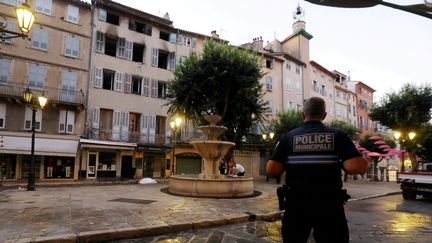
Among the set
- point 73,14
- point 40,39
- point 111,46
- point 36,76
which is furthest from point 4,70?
point 111,46

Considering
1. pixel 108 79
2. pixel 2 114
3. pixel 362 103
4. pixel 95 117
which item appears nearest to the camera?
pixel 2 114

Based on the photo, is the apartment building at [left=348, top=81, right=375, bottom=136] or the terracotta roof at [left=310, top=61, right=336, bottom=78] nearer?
the terracotta roof at [left=310, top=61, right=336, bottom=78]

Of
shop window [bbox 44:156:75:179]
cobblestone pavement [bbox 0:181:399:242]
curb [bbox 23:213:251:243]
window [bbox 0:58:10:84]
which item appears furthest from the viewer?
shop window [bbox 44:156:75:179]

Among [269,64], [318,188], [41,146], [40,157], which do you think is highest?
[269,64]

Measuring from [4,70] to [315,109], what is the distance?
25600mm

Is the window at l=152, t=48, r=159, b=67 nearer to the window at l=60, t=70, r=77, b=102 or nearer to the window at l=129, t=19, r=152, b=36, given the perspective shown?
the window at l=129, t=19, r=152, b=36

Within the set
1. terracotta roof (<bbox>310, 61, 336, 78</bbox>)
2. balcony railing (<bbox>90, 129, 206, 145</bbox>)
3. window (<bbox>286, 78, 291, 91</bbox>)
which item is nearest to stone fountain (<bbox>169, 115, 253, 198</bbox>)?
balcony railing (<bbox>90, 129, 206, 145</bbox>)

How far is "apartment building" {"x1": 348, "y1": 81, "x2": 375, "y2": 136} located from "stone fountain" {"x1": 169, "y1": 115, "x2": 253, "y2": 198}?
45.3 m

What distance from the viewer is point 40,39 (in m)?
24.2

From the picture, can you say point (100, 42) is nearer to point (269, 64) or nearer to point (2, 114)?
point (2, 114)

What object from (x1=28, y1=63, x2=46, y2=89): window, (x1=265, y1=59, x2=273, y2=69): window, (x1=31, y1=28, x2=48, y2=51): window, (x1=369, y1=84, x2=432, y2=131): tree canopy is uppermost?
(x1=265, y1=59, x2=273, y2=69): window

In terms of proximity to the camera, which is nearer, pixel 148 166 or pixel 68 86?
pixel 68 86

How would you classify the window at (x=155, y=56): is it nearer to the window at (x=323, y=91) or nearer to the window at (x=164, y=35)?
the window at (x=164, y=35)

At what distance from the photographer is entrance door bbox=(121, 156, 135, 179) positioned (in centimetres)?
2697
